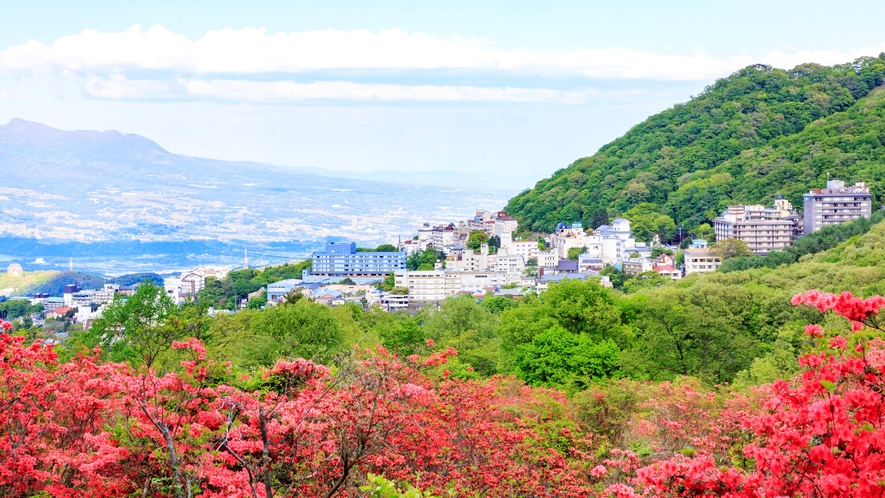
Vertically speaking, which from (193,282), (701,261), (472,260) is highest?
(701,261)

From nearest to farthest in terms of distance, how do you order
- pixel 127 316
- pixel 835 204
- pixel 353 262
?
pixel 127 316
pixel 835 204
pixel 353 262

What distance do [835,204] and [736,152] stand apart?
25160 mm

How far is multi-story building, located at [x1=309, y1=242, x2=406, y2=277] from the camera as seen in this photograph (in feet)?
362

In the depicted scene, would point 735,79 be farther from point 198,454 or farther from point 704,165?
point 198,454

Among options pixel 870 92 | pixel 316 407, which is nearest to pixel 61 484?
pixel 316 407

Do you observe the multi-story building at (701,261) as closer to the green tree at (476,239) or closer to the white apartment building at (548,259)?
the white apartment building at (548,259)

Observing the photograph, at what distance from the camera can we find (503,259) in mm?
93375

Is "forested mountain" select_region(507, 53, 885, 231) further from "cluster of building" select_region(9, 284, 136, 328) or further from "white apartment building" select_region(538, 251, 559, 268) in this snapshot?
"cluster of building" select_region(9, 284, 136, 328)

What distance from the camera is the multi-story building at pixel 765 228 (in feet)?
242

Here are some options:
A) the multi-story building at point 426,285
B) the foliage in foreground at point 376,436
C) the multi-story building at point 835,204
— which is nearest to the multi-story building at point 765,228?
the multi-story building at point 835,204

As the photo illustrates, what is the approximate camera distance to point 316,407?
8359 mm

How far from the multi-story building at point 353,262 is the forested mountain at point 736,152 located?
14.3m

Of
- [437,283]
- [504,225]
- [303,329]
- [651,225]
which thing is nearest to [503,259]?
[437,283]

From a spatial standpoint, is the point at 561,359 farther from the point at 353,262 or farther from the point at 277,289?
the point at 353,262
